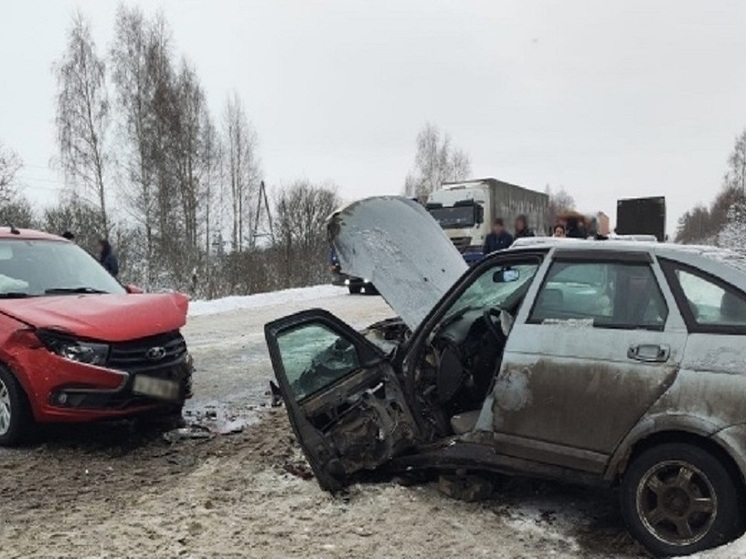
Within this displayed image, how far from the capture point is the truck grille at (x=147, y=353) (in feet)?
16.8

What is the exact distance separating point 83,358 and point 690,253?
4160 millimetres

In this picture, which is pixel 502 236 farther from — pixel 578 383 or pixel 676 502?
pixel 676 502

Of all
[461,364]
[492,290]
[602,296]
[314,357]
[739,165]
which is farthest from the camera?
[739,165]

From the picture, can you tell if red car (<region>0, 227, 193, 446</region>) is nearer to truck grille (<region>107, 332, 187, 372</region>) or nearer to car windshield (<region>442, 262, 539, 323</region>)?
truck grille (<region>107, 332, 187, 372</region>)

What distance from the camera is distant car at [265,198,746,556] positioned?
130 inches

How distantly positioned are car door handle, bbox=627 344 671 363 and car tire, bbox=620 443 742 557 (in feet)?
1.40

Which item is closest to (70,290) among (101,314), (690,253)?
(101,314)

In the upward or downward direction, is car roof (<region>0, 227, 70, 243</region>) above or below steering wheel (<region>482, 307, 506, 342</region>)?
above

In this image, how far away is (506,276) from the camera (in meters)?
4.81

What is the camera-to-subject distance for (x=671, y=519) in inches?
133

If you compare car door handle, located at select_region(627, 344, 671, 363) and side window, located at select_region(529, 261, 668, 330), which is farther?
side window, located at select_region(529, 261, 668, 330)

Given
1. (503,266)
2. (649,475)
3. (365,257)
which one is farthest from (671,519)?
(365,257)

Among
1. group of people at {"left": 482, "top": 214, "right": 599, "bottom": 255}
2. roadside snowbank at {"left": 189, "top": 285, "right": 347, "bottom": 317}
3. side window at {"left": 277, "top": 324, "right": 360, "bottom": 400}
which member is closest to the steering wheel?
side window at {"left": 277, "top": 324, "right": 360, "bottom": 400}

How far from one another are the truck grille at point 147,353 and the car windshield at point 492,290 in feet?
7.75
